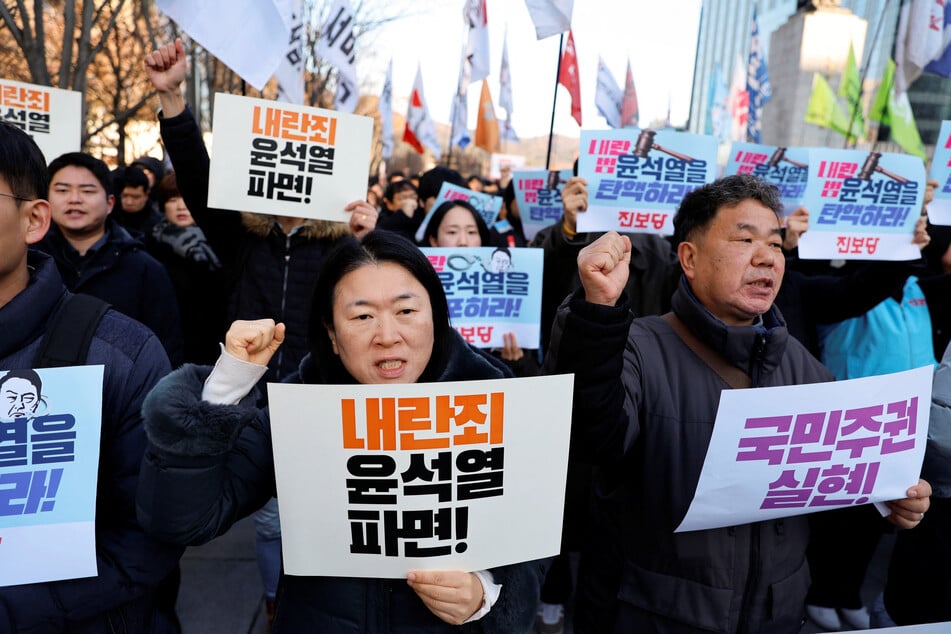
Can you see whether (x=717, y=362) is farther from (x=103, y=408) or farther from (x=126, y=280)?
(x=126, y=280)

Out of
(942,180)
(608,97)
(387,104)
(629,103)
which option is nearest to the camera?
(942,180)

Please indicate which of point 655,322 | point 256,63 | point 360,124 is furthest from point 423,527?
point 256,63

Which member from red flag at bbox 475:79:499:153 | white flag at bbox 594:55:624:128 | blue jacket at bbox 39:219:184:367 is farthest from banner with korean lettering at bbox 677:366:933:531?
red flag at bbox 475:79:499:153

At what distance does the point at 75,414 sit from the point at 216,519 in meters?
0.37

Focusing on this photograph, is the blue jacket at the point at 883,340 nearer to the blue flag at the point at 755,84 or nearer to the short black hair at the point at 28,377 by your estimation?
the short black hair at the point at 28,377

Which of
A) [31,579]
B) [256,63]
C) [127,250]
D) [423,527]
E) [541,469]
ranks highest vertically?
[256,63]

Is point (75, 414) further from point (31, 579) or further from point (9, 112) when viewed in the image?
point (9, 112)

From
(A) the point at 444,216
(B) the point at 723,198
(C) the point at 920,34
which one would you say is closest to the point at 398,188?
(A) the point at 444,216

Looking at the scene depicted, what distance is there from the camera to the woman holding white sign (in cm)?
140

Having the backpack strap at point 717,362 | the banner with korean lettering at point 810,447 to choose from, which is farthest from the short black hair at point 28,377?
the backpack strap at point 717,362

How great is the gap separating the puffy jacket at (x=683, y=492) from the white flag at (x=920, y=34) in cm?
683

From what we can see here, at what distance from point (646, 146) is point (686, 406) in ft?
7.69

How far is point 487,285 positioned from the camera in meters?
3.72

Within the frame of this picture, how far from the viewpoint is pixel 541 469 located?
1.60 m
